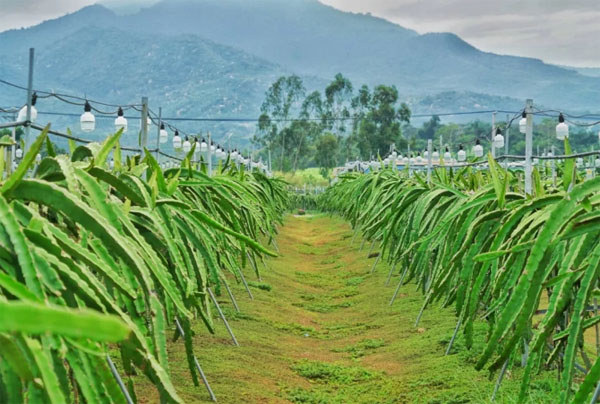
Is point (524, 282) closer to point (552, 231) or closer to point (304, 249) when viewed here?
point (552, 231)

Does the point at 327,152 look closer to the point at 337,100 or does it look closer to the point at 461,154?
the point at 337,100

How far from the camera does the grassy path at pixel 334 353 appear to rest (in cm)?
554

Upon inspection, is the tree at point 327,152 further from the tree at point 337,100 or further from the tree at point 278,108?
the tree at point 278,108

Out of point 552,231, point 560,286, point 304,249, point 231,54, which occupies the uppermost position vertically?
point 231,54

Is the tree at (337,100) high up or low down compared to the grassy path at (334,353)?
up

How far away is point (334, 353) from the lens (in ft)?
25.0

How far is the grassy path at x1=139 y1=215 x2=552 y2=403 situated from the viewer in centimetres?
554

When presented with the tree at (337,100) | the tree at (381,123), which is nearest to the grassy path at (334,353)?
the tree at (381,123)

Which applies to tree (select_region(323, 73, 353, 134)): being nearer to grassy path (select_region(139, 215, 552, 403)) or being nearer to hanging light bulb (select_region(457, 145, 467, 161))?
hanging light bulb (select_region(457, 145, 467, 161))

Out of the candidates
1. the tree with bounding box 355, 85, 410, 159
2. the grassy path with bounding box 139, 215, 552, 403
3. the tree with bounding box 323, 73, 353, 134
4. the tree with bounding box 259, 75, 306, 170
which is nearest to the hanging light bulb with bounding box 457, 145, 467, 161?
the grassy path with bounding box 139, 215, 552, 403

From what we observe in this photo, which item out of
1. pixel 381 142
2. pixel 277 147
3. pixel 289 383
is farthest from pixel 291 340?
pixel 277 147

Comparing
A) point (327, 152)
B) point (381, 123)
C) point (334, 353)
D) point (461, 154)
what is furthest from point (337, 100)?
point (334, 353)

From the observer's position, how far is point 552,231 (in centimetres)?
291

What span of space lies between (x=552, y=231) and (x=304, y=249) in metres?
15.4
